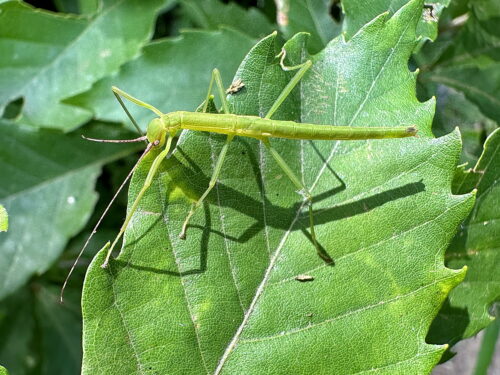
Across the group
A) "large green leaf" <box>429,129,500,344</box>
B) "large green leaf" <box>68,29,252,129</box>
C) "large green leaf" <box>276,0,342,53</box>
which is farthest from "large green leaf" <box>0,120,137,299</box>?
"large green leaf" <box>429,129,500,344</box>

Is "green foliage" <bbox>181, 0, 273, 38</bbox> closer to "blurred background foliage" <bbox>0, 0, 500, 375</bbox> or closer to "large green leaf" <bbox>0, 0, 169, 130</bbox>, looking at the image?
"blurred background foliage" <bbox>0, 0, 500, 375</bbox>

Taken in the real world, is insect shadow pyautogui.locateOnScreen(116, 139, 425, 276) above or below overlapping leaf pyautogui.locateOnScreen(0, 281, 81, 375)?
above

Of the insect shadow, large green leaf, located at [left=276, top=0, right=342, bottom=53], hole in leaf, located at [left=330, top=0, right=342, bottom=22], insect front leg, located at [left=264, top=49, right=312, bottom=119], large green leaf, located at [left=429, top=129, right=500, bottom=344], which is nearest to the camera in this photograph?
the insect shadow

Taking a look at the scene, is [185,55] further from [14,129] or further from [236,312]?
[236,312]

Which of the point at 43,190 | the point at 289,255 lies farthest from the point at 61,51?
the point at 289,255

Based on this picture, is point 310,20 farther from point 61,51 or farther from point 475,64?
point 61,51

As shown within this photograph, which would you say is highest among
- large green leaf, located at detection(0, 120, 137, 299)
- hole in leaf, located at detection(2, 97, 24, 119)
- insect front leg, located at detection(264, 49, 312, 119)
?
insect front leg, located at detection(264, 49, 312, 119)

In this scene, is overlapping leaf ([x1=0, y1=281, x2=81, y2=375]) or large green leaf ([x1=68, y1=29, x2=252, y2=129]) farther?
overlapping leaf ([x1=0, y1=281, x2=81, y2=375])

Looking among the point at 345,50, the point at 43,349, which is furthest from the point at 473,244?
the point at 43,349

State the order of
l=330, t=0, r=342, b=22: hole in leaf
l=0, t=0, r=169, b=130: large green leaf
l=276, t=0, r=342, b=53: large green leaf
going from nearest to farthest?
l=276, t=0, r=342, b=53: large green leaf
l=0, t=0, r=169, b=130: large green leaf
l=330, t=0, r=342, b=22: hole in leaf
